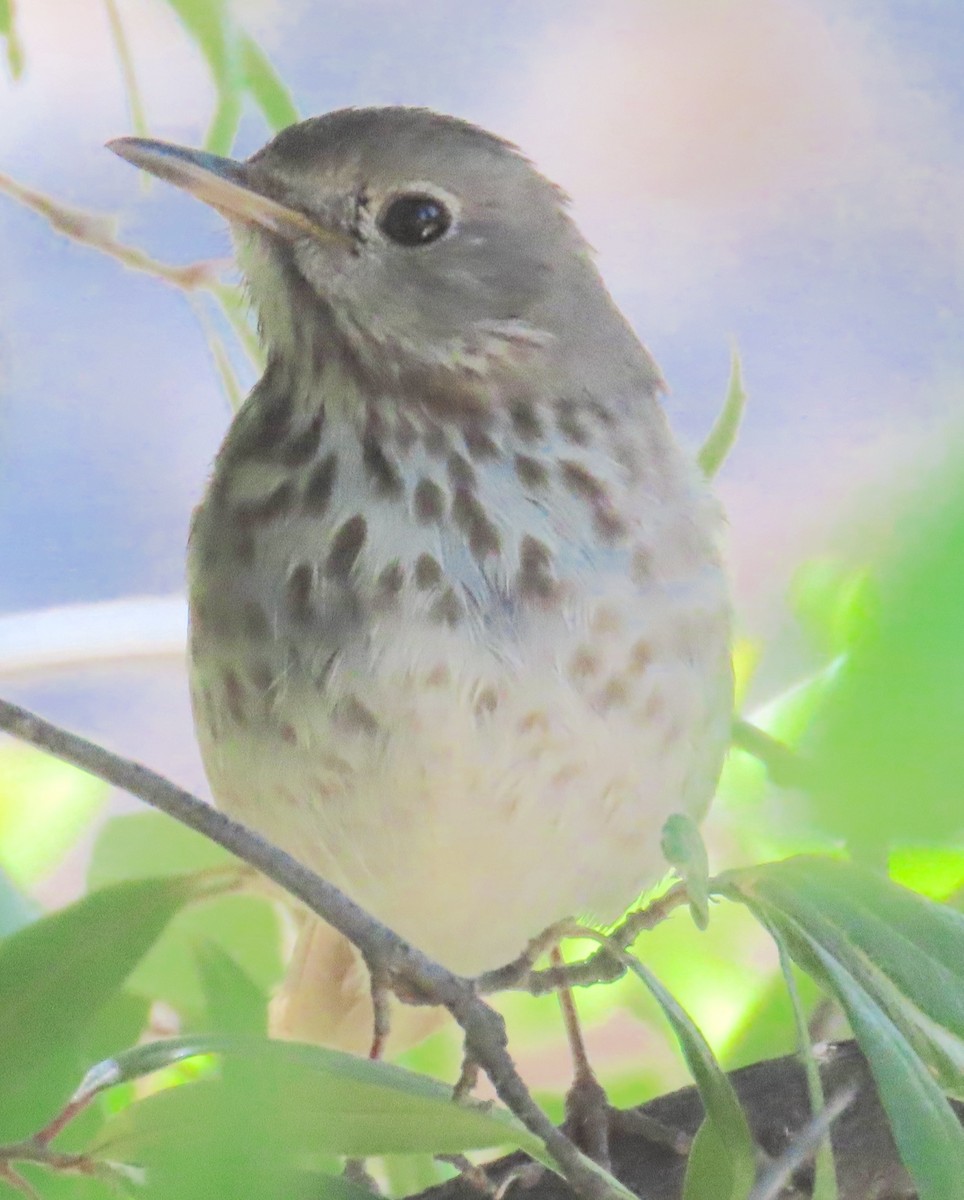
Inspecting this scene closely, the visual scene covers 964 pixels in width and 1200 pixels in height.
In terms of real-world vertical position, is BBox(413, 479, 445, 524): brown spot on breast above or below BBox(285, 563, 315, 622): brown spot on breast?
above

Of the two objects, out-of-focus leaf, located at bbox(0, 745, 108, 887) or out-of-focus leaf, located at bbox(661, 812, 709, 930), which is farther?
out-of-focus leaf, located at bbox(0, 745, 108, 887)

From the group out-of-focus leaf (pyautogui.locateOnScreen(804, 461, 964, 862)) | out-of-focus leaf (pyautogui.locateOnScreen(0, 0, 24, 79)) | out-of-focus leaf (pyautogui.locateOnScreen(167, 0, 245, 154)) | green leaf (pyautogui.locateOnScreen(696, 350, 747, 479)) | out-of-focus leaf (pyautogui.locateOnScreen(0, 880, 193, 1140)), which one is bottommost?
out-of-focus leaf (pyautogui.locateOnScreen(804, 461, 964, 862))

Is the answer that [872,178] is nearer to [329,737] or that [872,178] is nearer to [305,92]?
[305,92]

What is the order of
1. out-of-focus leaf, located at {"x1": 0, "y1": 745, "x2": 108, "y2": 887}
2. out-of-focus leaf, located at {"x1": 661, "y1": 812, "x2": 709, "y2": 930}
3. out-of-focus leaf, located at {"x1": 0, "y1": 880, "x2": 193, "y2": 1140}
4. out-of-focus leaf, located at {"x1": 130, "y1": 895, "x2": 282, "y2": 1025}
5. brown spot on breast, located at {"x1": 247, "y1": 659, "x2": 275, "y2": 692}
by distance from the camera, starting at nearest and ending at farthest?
out-of-focus leaf, located at {"x1": 661, "y1": 812, "x2": 709, "y2": 930} < out-of-focus leaf, located at {"x1": 0, "y1": 880, "x2": 193, "y2": 1140} < brown spot on breast, located at {"x1": 247, "y1": 659, "x2": 275, "y2": 692} < out-of-focus leaf, located at {"x1": 130, "y1": 895, "x2": 282, "y2": 1025} < out-of-focus leaf, located at {"x1": 0, "y1": 745, "x2": 108, "y2": 887}

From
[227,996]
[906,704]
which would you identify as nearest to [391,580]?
[227,996]

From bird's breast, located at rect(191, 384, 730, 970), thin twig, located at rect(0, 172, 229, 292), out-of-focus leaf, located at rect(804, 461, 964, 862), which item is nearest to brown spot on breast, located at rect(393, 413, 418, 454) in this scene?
bird's breast, located at rect(191, 384, 730, 970)

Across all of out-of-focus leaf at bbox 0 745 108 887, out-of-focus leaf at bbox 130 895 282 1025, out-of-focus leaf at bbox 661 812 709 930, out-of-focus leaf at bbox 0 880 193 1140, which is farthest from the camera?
out-of-focus leaf at bbox 0 745 108 887

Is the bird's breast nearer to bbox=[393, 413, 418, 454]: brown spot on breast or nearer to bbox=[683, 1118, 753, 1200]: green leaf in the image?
bbox=[393, 413, 418, 454]: brown spot on breast
